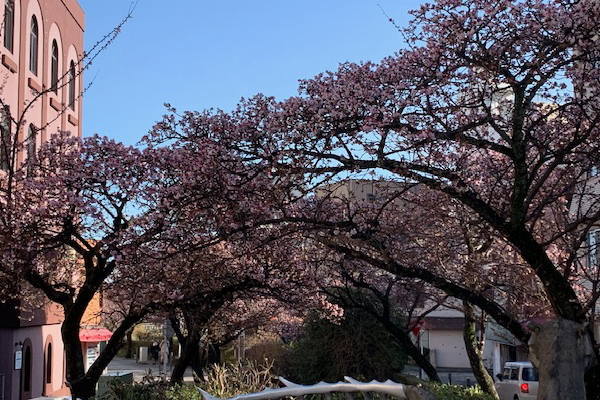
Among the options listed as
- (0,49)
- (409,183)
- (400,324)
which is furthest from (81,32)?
(409,183)

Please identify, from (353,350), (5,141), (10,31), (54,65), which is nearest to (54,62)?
(54,65)

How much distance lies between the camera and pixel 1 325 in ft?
68.1

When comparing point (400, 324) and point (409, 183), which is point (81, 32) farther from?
point (409, 183)

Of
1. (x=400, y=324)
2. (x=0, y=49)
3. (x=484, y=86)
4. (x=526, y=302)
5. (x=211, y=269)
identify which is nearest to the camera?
(x=484, y=86)

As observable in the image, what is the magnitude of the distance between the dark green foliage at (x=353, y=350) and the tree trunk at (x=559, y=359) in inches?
786

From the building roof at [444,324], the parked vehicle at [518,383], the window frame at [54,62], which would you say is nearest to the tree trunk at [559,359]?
the parked vehicle at [518,383]

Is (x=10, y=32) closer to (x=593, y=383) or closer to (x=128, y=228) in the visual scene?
(x=128, y=228)

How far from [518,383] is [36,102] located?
16422mm

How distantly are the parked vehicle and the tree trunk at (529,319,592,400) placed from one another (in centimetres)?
2091

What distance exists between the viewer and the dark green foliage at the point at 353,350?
24.3 metres

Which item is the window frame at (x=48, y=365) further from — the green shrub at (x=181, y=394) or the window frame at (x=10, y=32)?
the green shrub at (x=181, y=394)

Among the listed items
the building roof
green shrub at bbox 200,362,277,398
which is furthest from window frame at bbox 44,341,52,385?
the building roof

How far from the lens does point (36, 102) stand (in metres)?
21.3

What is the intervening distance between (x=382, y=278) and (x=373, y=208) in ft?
A: 29.1
